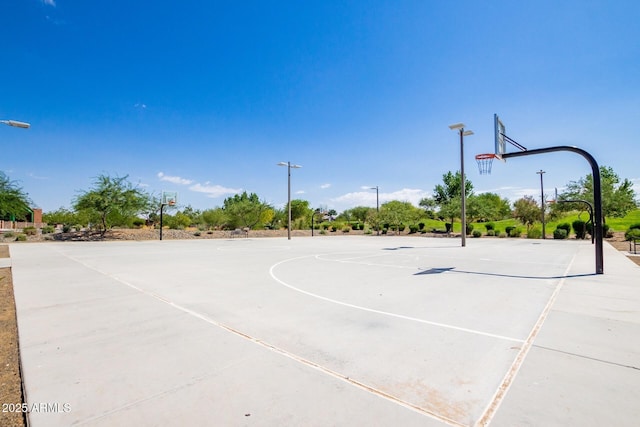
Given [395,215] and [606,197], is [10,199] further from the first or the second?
[606,197]

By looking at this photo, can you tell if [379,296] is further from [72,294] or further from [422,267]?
[72,294]

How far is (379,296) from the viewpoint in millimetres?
6367

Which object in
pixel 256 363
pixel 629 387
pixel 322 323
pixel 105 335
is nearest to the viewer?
pixel 629 387

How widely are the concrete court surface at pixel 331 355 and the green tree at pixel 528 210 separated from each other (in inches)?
1388

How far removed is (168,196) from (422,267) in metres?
33.9

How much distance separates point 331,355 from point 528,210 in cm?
4257

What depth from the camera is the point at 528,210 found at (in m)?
37.4

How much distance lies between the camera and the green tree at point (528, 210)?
121ft

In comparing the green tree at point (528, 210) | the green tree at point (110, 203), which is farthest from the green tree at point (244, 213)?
the green tree at point (528, 210)

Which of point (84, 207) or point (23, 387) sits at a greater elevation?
point (84, 207)

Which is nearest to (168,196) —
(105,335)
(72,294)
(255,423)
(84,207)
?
(84,207)

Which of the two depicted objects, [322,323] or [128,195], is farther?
[128,195]

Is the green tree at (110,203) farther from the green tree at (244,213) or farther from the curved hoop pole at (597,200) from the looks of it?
the curved hoop pole at (597,200)

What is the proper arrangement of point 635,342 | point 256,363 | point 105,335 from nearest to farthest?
point 256,363, point 635,342, point 105,335
